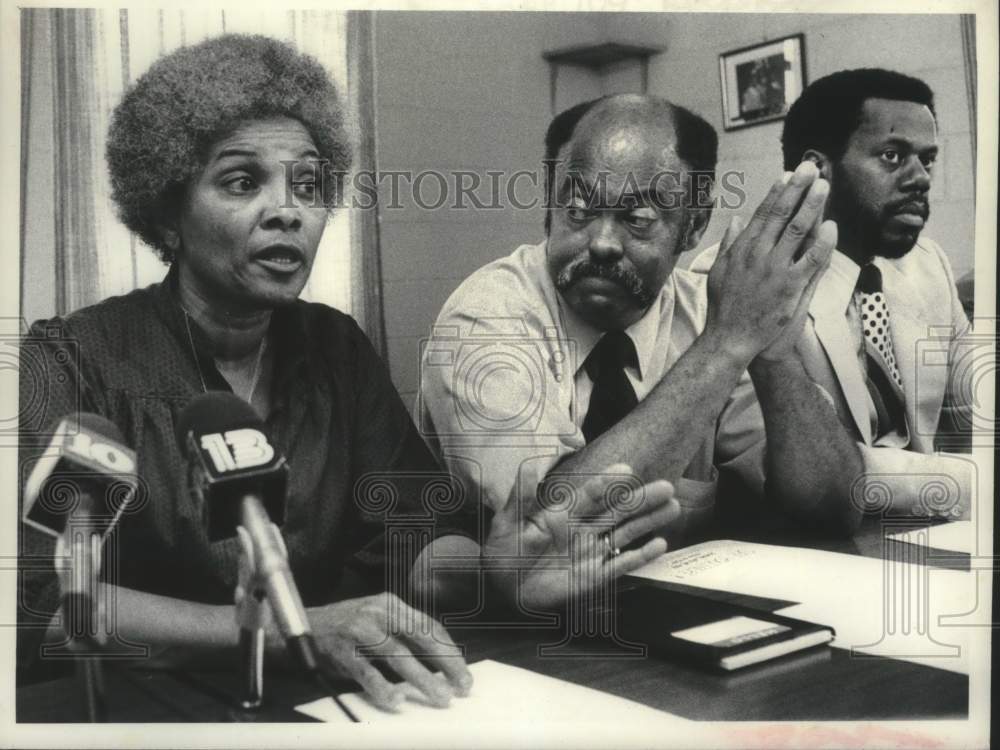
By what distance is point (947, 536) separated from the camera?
2.41 meters

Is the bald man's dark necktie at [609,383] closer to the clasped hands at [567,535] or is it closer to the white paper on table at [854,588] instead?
the clasped hands at [567,535]

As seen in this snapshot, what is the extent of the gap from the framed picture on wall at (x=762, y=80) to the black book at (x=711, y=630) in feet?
3.41

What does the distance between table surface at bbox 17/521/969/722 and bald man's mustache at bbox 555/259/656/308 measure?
29.0 inches

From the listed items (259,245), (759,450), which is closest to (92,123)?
(259,245)

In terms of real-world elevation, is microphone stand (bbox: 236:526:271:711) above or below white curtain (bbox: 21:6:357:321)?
below

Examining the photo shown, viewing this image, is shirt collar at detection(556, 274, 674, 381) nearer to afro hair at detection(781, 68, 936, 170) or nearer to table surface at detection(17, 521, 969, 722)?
afro hair at detection(781, 68, 936, 170)

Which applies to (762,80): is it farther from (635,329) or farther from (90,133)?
(90,133)

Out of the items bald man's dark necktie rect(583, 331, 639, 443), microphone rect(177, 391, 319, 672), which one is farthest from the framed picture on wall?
microphone rect(177, 391, 319, 672)

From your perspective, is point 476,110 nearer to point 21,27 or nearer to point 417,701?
point 21,27

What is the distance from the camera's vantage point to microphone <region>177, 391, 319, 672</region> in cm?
158

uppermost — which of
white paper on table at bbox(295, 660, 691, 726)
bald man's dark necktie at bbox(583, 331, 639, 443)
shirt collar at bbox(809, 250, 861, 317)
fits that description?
shirt collar at bbox(809, 250, 861, 317)

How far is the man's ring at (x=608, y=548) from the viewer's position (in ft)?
7.39

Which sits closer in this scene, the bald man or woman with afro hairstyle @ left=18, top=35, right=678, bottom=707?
woman with afro hairstyle @ left=18, top=35, right=678, bottom=707

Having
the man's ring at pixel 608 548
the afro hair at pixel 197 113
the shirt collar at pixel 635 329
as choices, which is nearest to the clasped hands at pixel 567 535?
the man's ring at pixel 608 548
